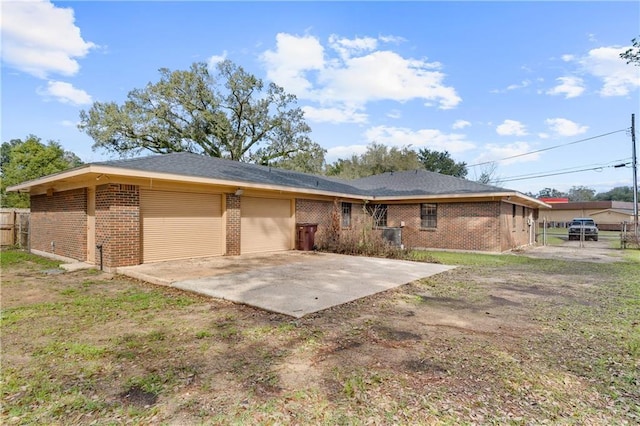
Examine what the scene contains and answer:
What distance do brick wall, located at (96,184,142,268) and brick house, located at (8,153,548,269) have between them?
0.08ft

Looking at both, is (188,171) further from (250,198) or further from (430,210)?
(430,210)

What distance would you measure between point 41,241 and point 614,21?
62.7 ft

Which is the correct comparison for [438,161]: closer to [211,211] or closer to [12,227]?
[211,211]

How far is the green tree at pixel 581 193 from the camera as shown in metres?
84.3

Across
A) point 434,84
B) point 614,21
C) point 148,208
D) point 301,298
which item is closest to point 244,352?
point 301,298

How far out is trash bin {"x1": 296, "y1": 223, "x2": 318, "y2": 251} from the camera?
Result: 12.7 metres

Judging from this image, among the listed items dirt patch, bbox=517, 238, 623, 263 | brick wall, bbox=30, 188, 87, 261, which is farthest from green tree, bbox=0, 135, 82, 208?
dirt patch, bbox=517, 238, 623, 263

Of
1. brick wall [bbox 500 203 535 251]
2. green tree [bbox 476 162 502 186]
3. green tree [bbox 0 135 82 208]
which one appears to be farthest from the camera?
green tree [bbox 476 162 502 186]

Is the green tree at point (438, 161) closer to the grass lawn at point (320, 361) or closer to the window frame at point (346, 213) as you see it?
the window frame at point (346, 213)

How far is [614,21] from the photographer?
30.2 feet

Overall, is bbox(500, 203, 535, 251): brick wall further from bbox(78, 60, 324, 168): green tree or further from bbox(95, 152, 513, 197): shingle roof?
bbox(78, 60, 324, 168): green tree

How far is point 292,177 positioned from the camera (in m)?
14.9

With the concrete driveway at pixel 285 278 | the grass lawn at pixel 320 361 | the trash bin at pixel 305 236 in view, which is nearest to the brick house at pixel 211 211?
the trash bin at pixel 305 236

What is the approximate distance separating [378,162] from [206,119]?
744 inches
